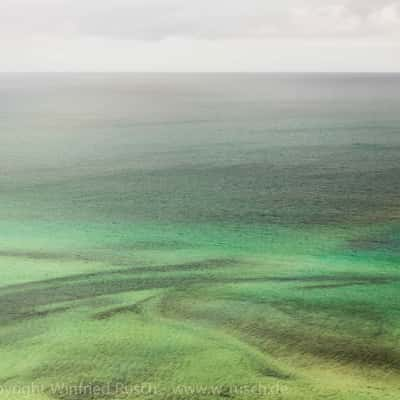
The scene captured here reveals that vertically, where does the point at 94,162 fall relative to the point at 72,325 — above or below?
above

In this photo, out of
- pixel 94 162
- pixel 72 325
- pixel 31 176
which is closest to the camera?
pixel 72 325

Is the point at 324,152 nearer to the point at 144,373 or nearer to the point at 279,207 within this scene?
the point at 279,207

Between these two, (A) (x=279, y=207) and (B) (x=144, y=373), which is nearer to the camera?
(B) (x=144, y=373)

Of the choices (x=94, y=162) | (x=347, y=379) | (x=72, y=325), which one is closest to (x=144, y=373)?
(x=72, y=325)

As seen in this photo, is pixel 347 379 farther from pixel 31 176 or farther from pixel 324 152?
pixel 324 152

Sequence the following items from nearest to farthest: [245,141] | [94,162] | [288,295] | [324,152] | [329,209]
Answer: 1. [288,295]
2. [329,209]
3. [94,162]
4. [324,152]
5. [245,141]

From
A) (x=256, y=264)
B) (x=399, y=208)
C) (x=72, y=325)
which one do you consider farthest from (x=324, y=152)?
(x=72, y=325)
